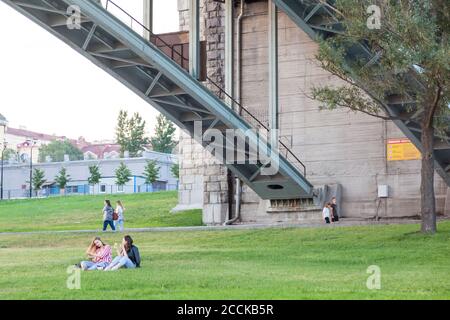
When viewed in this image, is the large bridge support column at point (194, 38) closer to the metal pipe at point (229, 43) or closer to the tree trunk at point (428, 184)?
the metal pipe at point (229, 43)

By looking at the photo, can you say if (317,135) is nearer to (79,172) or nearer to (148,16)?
(148,16)

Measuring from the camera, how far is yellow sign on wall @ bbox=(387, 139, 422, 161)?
3166 cm

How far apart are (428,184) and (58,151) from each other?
393 ft

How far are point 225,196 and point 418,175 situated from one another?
7.68m

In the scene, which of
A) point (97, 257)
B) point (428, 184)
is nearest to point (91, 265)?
point (97, 257)

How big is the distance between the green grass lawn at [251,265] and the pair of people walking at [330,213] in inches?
122

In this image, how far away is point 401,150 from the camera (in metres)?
31.9

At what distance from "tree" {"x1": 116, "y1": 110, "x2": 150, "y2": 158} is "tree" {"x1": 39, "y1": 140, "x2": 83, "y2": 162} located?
2478 cm

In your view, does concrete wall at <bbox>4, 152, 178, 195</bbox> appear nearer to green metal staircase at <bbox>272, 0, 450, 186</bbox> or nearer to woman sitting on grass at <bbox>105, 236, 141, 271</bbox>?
green metal staircase at <bbox>272, 0, 450, 186</bbox>

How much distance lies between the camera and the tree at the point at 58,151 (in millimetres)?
138875

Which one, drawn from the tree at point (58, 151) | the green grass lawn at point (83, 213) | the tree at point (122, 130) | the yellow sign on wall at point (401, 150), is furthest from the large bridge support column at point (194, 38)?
the tree at point (58, 151)

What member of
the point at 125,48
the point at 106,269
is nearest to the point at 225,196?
the point at 125,48
